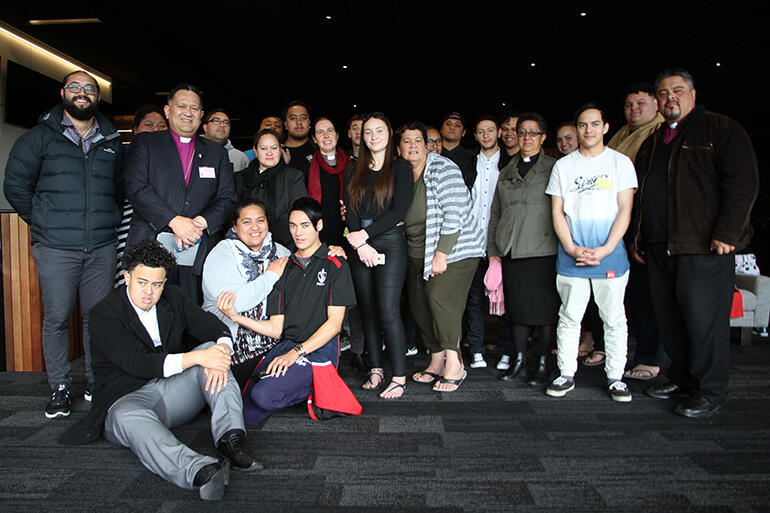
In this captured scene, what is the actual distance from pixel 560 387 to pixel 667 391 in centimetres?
59

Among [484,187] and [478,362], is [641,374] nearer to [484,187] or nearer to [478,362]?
[478,362]

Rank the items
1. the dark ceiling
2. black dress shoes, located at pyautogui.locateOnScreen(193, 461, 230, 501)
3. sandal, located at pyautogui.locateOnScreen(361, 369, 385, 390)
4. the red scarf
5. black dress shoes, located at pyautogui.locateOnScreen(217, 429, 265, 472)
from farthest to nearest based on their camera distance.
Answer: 1. the dark ceiling
2. the red scarf
3. sandal, located at pyautogui.locateOnScreen(361, 369, 385, 390)
4. black dress shoes, located at pyautogui.locateOnScreen(217, 429, 265, 472)
5. black dress shoes, located at pyautogui.locateOnScreen(193, 461, 230, 501)

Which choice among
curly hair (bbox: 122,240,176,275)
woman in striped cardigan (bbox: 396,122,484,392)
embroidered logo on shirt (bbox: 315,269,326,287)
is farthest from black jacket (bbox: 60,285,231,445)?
woman in striped cardigan (bbox: 396,122,484,392)

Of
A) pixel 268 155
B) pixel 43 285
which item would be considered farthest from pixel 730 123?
pixel 43 285

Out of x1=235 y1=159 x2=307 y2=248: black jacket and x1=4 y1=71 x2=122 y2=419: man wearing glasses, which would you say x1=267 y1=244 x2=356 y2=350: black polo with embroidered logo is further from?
x1=4 y1=71 x2=122 y2=419: man wearing glasses

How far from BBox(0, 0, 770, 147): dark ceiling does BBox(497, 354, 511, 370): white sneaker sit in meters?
4.26

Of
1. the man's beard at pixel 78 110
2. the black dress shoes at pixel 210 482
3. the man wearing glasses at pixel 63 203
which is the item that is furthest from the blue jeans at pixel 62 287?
the black dress shoes at pixel 210 482

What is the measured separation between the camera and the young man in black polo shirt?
2438mm

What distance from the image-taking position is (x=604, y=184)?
268cm

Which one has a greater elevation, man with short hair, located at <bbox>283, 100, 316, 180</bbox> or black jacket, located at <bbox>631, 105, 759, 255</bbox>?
man with short hair, located at <bbox>283, 100, 316, 180</bbox>

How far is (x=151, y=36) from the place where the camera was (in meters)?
6.25

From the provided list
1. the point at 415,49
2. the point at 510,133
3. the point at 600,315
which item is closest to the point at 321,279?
the point at 600,315

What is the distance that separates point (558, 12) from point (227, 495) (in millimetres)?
6231

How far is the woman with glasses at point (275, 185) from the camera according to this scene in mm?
2992
